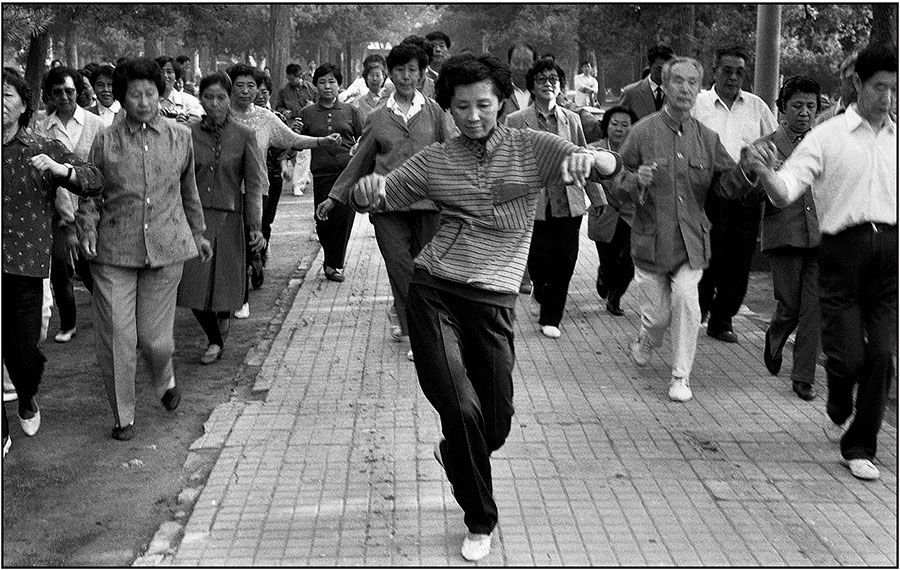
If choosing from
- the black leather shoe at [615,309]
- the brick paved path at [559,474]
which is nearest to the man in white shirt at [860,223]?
the brick paved path at [559,474]

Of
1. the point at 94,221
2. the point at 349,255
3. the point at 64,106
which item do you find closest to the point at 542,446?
the point at 94,221

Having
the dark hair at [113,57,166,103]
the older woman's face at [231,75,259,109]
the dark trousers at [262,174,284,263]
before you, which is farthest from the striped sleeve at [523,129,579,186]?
the dark trousers at [262,174,284,263]

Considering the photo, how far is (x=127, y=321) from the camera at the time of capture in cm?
668

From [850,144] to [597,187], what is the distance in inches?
97.4

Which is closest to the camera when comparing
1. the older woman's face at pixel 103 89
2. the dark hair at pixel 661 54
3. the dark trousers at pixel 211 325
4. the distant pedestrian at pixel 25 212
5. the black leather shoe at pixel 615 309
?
the distant pedestrian at pixel 25 212

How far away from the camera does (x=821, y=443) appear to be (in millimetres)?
6418

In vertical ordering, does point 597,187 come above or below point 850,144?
below

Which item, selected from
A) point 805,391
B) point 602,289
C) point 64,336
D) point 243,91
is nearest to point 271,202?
point 243,91

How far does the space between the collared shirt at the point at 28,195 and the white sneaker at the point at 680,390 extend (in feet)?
11.3

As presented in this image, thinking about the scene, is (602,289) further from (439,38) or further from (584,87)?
(584,87)

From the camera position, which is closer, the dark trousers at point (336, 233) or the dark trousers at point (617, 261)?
the dark trousers at point (617, 261)

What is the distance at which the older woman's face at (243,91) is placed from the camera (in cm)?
966

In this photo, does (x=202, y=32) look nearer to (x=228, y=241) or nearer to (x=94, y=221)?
(x=228, y=241)

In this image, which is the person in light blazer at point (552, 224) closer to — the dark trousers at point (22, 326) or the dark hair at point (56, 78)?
the dark hair at point (56, 78)
